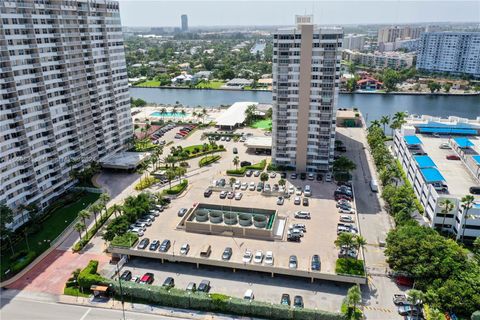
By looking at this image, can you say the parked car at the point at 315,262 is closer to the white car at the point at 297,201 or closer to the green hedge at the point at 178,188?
the white car at the point at 297,201

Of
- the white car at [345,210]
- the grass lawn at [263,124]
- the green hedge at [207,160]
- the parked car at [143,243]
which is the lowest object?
the parked car at [143,243]

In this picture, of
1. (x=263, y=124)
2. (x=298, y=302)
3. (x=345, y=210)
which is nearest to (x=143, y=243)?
(x=298, y=302)

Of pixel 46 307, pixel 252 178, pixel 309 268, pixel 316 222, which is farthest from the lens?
pixel 252 178

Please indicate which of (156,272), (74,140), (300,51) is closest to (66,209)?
(74,140)

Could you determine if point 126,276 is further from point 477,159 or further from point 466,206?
point 477,159

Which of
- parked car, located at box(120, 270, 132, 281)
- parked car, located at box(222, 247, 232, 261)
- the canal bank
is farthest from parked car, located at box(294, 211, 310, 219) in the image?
the canal bank

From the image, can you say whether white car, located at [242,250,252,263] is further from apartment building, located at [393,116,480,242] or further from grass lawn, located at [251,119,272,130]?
grass lawn, located at [251,119,272,130]

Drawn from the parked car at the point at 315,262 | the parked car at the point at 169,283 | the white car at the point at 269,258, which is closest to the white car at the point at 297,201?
the parked car at the point at 315,262

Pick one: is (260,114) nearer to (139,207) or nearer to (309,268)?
(139,207)
